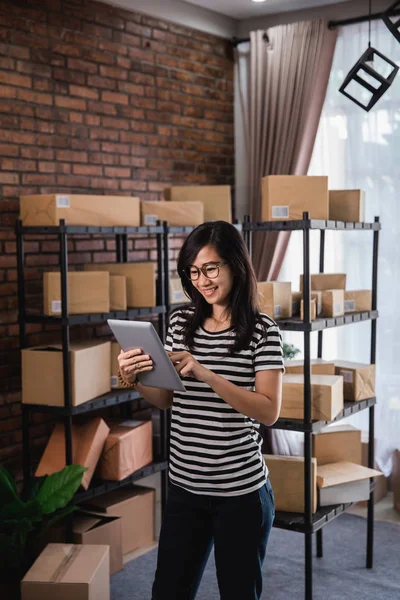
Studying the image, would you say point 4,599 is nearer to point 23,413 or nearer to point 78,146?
point 23,413

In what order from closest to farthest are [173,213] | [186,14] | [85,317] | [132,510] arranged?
[85,317], [132,510], [173,213], [186,14]

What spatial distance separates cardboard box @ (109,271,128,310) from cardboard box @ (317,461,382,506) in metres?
1.24

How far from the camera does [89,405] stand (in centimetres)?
360

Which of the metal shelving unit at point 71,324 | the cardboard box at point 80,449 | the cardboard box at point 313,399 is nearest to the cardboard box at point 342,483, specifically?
the cardboard box at point 313,399

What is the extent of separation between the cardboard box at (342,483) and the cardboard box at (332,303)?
2.41 ft

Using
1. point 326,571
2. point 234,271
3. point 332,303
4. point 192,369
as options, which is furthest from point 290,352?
point 192,369

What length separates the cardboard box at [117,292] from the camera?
3756mm

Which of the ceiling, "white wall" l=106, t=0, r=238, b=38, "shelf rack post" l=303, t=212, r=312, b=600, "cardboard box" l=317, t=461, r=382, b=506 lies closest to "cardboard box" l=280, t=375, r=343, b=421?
"shelf rack post" l=303, t=212, r=312, b=600

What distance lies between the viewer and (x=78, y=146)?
13.8ft

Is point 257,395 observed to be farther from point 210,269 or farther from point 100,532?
point 100,532

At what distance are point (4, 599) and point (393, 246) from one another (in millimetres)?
2904

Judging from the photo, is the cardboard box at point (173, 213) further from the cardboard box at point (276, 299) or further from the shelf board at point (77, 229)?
the cardboard box at point (276, 299)

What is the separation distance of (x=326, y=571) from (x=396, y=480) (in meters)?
1.00

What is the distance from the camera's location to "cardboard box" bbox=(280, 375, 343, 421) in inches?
129
